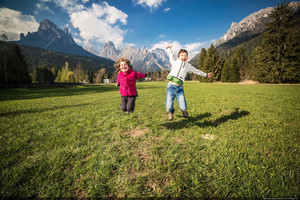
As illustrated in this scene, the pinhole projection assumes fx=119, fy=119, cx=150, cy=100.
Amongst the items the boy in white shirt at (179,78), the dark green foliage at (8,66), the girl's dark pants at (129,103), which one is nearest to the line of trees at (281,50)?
the boy in white shirt at (179,78)

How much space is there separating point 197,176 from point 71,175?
2.58 meters

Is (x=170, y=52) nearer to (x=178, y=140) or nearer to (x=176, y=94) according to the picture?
(x=176, y=94)

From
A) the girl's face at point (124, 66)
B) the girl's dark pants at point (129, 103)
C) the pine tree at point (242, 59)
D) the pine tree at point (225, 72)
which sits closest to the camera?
the girl's dark pants at point (129, 103)

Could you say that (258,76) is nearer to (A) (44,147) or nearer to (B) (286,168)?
(B) (286,168)

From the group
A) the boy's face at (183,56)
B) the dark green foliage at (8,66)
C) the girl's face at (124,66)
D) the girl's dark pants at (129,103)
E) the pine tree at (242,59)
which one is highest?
the pine tree at (242,59)

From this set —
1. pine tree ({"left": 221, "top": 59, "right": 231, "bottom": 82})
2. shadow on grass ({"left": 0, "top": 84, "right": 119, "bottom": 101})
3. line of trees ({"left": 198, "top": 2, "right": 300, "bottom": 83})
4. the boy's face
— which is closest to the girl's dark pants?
the boy's face

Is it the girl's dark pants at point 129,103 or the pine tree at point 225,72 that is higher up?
the pine tree at point 225,72

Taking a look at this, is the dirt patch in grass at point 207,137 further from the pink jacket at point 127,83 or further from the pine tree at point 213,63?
the pine tree at point 213,63

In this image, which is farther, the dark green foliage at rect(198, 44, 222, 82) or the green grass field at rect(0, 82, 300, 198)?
the dark green foliage at rect(198, 44, 222, 82)

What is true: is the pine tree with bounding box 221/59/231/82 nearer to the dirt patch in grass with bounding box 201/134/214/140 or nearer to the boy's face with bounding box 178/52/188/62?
the boy's face with bounding box 178/52/188/62

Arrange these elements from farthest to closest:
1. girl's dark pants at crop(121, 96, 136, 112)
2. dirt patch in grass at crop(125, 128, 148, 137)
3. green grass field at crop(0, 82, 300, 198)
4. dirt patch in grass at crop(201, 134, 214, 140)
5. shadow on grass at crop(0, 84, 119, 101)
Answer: shadow on grass at crop(0, 84, 119, 101) < girl's dark pants at crop(121, 96, 136, 112) < dirt patch in grass at crop(125, 128, 148, 137) < dirt patch in grass at crop(201, 134, 214, 140) < green grass field at crop(0, 82, 300, 198)

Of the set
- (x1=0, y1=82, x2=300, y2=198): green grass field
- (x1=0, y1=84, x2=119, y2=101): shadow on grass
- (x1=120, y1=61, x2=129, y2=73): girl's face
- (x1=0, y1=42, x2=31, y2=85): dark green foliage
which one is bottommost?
(x1=0, y1=82, x2=300, y2=198): green grass field

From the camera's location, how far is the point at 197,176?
2.41 meters

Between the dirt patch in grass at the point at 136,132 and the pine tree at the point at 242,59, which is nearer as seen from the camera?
the dirt patch in grass at the point at 136,132
